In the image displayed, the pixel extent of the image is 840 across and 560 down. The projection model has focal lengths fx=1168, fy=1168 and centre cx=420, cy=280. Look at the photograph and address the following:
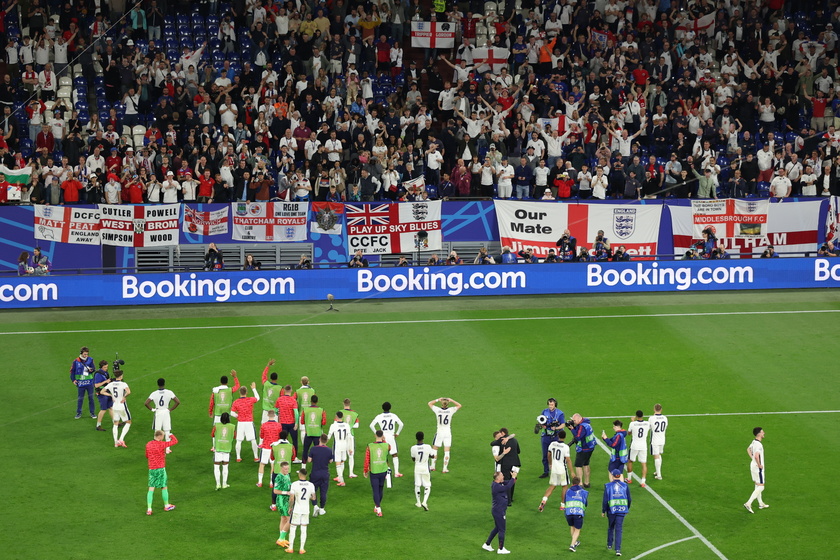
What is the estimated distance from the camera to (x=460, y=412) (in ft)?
86.4

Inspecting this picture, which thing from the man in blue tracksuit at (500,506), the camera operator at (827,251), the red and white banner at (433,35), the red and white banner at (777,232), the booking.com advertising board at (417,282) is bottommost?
the man in blue tracksuit at (500,506)

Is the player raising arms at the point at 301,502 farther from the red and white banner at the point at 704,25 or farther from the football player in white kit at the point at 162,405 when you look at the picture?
the red and white banner at the point at 704,25

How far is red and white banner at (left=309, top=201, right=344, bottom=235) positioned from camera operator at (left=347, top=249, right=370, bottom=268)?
1023 millimetres

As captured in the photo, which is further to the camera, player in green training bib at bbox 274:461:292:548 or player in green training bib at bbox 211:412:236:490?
player in green training bib at bbox 211:412:236:490

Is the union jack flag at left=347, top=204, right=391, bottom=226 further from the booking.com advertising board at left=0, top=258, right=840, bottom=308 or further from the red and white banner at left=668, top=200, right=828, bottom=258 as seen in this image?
the red and white banner at left=668, top=200, right=828, bottom=258

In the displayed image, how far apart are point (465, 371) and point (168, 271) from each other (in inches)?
418

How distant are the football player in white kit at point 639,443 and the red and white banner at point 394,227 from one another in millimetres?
15438

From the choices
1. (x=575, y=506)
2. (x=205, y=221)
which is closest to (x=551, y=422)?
(x=575, y=506)

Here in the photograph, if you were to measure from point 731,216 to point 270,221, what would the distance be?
14.8 metres

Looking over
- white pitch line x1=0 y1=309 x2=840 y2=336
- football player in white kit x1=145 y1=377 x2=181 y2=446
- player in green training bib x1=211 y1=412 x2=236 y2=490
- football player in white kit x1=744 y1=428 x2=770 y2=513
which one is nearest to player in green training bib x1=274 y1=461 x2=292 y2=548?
player in green training bib x1=211 y1=412 x2=236 y2=490

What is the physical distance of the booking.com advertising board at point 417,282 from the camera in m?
34.2

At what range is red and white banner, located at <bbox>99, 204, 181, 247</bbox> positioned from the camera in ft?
116

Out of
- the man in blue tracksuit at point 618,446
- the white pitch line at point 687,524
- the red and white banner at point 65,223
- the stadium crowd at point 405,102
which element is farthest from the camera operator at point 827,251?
the red and white banner at point 65,223

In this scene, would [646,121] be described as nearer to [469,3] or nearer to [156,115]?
[469,3]
